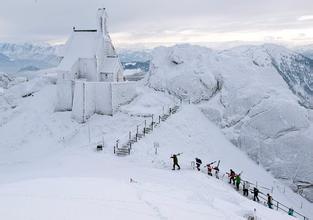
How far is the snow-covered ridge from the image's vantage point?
148 feet

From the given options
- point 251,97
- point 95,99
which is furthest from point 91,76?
point 251,97

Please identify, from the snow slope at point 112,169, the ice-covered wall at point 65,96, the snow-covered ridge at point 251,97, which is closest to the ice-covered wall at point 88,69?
the ice-covered wall at point 65,96

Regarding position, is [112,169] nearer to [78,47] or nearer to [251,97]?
[251,97]

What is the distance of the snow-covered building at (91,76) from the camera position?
4825cm

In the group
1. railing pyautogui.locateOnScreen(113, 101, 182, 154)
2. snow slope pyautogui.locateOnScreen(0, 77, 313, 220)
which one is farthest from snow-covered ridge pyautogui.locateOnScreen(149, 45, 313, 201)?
railing pyautogui.locateOnScreen(113, 101, 182, 154)

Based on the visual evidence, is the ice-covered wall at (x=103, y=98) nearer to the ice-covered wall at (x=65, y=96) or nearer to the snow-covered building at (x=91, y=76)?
the snow-covered building at (x=91, y=76)

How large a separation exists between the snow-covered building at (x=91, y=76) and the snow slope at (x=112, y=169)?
4.83 feet

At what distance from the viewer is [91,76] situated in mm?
53312

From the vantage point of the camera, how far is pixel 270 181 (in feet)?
142

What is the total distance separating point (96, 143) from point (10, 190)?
2140cm

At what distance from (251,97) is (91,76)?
20264 mm

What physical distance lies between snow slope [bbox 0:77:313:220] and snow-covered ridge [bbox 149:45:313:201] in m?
1.93

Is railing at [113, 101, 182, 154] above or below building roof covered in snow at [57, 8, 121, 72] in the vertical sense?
below

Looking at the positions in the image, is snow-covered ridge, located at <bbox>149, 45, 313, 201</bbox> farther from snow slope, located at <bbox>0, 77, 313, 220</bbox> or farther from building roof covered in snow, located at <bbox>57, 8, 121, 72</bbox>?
building roof covered in snow, located at <bbox>57, 8, 121, 72</bbox>
